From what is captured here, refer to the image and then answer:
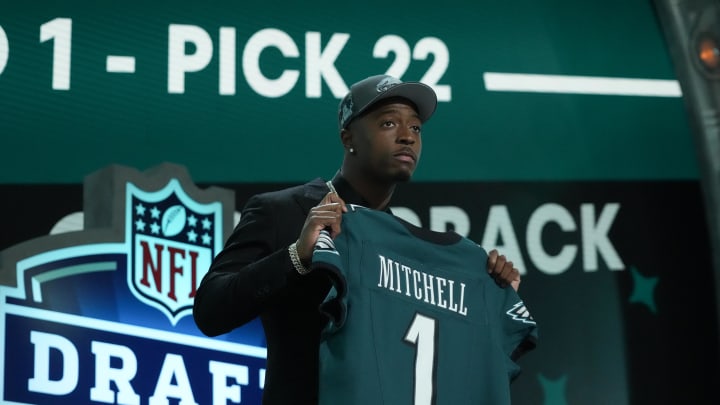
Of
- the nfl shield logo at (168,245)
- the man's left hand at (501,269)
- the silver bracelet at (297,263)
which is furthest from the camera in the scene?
the nfl shield logo at (168,245)

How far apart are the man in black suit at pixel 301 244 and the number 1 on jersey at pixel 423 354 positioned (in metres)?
0.16

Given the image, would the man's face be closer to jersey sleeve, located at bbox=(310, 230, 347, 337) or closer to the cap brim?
the cap brim

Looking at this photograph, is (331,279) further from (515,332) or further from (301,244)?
(515,332)

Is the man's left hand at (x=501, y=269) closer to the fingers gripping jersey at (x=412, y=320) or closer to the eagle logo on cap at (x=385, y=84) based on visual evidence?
the fingers gripping jersey at (x=412, y=320)

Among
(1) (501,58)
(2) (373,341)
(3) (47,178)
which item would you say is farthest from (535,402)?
(2) (373,341)

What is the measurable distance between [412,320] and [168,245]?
1.35 meters

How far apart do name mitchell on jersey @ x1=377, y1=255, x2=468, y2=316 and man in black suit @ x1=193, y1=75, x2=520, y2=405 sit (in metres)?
0.09

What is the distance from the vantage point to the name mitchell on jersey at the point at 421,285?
157 centimetres

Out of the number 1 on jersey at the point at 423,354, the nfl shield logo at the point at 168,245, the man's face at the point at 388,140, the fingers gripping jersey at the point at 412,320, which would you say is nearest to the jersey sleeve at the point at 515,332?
the fingers gripping jersey at the point at 412,320

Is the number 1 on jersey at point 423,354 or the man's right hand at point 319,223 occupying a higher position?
the man's right hand at point 319,223

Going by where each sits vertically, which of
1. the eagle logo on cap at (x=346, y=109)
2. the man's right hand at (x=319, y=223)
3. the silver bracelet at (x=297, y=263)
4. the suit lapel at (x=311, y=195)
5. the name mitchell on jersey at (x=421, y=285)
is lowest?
the name mitchell on jersey at (x=421, y=285)

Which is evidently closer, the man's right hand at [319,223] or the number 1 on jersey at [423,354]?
the man's right hand at [319,223]

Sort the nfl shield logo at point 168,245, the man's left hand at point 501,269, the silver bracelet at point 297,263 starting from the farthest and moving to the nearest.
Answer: the nfl shield logo at point 168,245, the man's left hand at point 501,269, the silver bracelet at point 297,263

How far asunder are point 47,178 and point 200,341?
951mm
